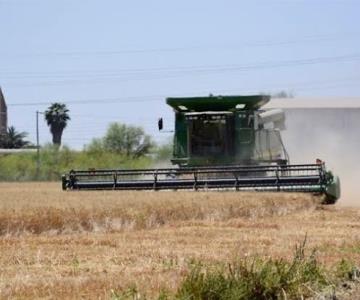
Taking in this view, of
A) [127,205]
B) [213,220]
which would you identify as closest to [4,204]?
[127,205]

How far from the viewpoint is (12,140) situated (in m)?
94.7

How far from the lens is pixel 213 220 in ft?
50.2

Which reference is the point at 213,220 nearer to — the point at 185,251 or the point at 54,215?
the point at 54,215

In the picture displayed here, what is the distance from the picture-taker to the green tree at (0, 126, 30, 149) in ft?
305

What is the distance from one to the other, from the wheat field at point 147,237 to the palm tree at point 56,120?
2983 inches

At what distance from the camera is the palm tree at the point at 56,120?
3671 inches

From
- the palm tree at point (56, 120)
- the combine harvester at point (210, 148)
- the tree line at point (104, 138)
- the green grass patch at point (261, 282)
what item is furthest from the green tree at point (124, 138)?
the green grass patch at point (261, 282)

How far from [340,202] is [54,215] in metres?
11.0

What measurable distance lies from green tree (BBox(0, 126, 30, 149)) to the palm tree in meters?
3.67

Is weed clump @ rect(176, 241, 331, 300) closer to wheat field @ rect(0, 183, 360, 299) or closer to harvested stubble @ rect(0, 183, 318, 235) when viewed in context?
wheat field @ rect(0, 183, 360, 299)

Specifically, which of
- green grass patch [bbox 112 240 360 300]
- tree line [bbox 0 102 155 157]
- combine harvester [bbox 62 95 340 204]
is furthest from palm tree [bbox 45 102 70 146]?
green grass patch [bbox 112 240 360 300]

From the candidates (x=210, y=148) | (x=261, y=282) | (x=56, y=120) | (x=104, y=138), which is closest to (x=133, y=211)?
(x=261, y=282)

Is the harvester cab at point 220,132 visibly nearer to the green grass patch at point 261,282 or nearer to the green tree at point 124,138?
the green grass patch at point 261,282

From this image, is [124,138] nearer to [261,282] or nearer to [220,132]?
[220,132]
